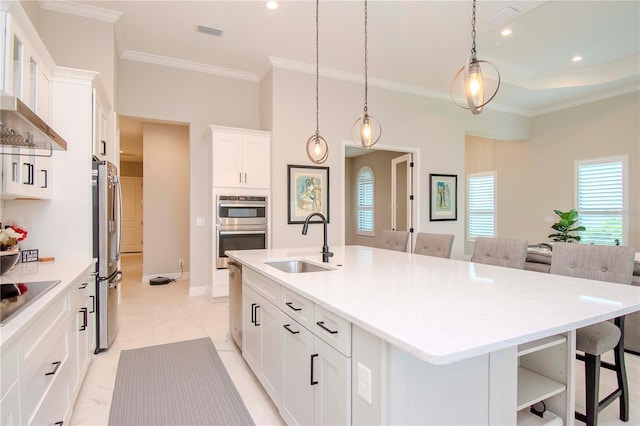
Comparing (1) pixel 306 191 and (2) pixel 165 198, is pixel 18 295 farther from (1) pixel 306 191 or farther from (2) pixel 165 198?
(2) pixel 165 198

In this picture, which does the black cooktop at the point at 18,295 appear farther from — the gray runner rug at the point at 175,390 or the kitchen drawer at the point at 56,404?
the gray runner rug at the point at 175,390

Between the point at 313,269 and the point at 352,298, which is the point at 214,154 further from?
the point at 352,298

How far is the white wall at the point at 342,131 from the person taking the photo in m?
4.85

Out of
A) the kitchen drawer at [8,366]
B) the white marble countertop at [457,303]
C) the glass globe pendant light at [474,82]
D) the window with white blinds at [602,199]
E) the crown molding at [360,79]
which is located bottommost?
the kitchen drawer at [8,366]

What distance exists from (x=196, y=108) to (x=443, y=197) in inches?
174

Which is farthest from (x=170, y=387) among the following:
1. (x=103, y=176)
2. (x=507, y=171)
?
(x=507, y=171)

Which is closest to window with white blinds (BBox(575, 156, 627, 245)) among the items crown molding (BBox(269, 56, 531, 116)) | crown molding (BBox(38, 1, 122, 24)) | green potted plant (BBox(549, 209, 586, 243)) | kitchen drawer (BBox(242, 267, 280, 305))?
green potted plant (BBox(549, 209, 586, 243))

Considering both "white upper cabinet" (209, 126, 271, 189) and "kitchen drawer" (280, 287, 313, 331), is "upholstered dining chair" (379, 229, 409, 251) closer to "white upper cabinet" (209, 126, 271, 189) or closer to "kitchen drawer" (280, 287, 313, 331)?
"white upper cabinet" (209, 126, 271, 189)

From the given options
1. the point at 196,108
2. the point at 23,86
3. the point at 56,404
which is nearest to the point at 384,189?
the point at 196,108

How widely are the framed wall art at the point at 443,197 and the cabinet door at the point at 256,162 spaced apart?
118 inches

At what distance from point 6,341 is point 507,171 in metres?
8.60

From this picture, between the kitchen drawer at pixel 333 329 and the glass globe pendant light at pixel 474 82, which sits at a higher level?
the glass globe pendant light at pixel 474 82

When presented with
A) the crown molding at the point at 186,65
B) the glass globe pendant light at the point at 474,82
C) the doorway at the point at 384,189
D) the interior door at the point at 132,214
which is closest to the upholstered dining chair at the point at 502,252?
the glass globe pendant light at the point at 474,82

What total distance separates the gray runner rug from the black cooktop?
93cm
